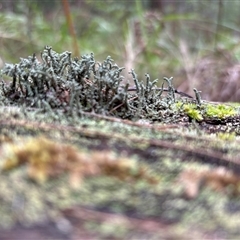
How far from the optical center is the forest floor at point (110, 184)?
658 mm

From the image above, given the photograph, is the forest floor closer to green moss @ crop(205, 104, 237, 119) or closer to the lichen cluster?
the lichen cluster

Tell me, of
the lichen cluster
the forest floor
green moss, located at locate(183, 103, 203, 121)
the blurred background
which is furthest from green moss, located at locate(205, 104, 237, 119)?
the blurred background

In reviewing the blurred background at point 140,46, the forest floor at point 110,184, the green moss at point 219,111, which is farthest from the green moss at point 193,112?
the blurred background at point 140,46

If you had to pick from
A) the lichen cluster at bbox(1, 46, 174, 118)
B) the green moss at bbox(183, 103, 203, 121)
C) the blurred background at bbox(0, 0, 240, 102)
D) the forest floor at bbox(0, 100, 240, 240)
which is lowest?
the forest floor at bbox(0, 100, 240, 240)

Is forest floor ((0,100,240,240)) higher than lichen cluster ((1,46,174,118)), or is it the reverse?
lichen cluster ((1,46,174,118))

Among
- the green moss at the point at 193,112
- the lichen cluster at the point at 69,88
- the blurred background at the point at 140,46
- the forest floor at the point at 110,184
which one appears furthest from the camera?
the blurred background at the point at 140,46

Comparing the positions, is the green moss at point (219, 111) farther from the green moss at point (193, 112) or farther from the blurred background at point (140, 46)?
the blurred background at point (140, 46)

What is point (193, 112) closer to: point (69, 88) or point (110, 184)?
point (69, 88)

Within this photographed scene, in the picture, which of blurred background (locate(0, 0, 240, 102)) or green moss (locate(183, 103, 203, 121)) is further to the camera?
blurred background (locate(0, 0, 240, 102))

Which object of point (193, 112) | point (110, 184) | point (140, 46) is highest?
point (140, 46)

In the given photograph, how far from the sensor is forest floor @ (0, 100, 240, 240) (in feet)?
2.16

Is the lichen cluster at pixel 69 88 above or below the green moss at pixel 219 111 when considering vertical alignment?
above

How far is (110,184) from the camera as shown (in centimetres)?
73

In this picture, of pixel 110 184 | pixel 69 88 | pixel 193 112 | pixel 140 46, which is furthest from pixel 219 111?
pixel 140 46
